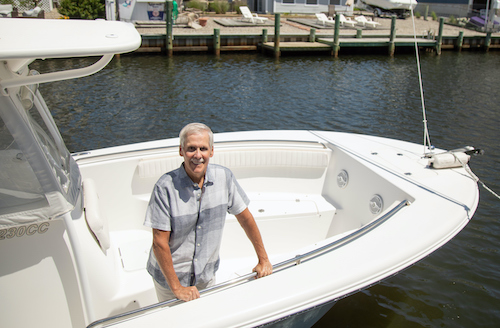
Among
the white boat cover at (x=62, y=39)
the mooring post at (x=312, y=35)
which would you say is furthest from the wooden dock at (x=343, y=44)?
the white boat cover at (x=62, y=39)

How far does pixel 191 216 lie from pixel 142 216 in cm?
202

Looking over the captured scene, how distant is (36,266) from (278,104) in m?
9.58

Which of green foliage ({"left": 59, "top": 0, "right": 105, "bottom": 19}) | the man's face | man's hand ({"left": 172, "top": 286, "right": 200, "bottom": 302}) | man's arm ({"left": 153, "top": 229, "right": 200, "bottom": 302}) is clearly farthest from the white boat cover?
green foliage ({"left": 59, "top": 0, "right": 105, "bottom": 19})

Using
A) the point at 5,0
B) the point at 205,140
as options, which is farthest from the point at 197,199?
the point at 5,0

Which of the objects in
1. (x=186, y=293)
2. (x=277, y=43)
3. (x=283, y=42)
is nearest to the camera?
(x=186, y=293)

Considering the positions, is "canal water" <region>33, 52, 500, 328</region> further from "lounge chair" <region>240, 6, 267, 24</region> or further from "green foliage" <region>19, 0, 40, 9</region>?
"green foliage" <region>19, 0, 40, 9</region>

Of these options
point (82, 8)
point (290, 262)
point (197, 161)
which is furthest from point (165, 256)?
point (82, 8)

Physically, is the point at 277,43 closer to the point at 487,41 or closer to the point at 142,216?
the point at 487,41

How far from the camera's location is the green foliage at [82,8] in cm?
2002

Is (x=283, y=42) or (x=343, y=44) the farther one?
(x=283, y=42)

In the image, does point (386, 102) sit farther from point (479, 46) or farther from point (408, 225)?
point (479, 46)

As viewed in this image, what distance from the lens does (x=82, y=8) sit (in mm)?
20078

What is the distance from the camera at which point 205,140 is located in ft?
7.25

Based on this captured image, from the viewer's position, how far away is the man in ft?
7.20
